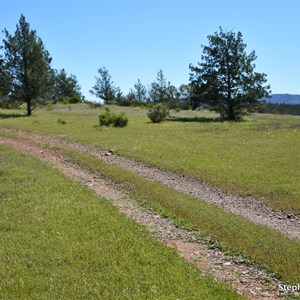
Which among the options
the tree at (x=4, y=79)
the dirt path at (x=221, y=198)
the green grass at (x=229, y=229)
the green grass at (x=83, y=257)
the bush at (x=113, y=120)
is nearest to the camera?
the green grass at (x=83, y=257)

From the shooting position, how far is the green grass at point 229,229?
6.91 metres

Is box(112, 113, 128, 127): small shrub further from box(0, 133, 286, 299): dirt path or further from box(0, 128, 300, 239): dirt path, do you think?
box(0, 133, 286, 299): dirt path

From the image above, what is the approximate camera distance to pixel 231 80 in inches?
1859

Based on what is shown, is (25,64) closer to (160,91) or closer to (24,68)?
(24,68)

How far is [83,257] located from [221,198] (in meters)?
5.70

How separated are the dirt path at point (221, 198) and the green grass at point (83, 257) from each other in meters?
3.01

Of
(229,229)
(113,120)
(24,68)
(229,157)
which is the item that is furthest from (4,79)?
(229,229)

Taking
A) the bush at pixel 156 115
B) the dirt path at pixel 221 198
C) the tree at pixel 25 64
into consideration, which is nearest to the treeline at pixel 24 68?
the tree at pixel 25 64

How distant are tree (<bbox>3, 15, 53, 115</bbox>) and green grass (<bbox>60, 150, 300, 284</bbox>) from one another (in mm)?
36320

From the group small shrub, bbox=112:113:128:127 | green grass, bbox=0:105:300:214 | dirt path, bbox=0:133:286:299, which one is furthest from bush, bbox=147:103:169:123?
dirt path, bbox=0:133:286:299

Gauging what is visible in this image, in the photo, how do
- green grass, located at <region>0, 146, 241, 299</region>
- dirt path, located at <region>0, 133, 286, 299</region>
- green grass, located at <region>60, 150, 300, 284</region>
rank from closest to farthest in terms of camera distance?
green grass, located at <region>0, 146, 241, 299</region> < dirt path, located at <region>0, 133, 286, 299</region> < green grass, located at <region>60, 150, 300, 284</region>

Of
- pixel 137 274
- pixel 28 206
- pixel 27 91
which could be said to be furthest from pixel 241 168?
pixel 27 91

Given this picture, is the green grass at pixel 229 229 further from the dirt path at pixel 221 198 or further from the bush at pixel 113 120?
the bush at pixel 113 120

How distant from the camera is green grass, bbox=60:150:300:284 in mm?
6913
